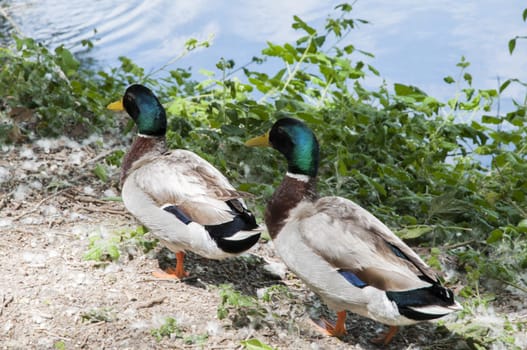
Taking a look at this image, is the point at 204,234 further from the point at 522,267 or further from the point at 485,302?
the point at 522,267

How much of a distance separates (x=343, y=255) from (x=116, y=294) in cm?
113

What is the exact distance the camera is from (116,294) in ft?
11.9

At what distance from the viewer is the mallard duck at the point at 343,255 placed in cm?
310

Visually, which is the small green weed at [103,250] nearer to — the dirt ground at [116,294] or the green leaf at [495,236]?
the dirt ground at [116,294]

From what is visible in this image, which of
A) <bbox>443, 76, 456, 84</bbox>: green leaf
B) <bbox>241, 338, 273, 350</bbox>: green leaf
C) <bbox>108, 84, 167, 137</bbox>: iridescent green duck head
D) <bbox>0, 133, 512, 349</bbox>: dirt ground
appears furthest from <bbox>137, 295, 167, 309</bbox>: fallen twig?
<bbox>443, 76, 456, 84</bbox>: green leaf

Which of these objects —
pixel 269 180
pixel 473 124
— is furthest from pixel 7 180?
pixel 473 124

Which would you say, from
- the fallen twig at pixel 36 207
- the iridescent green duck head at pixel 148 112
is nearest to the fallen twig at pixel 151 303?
the iridescent green duck head at pixel 148 112

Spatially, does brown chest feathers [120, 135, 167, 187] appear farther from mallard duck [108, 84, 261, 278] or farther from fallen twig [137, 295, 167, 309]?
fallen twig [137, 295, 167, 309]

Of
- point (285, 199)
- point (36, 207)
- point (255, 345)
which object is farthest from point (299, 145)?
point (36, 207)

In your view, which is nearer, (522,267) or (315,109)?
(522,267)

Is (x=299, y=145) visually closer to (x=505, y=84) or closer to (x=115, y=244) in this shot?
(x=115, y=244)

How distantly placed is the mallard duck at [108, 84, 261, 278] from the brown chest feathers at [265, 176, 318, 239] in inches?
3.7

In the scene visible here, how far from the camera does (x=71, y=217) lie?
439 cm

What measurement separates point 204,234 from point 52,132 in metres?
2.28
